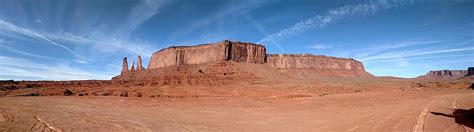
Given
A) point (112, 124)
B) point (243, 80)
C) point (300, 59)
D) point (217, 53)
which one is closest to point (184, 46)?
point (217, 53)

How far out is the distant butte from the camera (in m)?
60.8

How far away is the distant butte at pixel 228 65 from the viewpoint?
6075cm

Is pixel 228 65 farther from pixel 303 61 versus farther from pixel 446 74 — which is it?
pixel 446 74

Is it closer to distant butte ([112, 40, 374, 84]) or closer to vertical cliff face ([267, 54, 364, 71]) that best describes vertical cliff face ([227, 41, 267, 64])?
distant butte ([112, 40, 374, 84])

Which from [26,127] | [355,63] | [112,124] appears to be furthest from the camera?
[355,63]

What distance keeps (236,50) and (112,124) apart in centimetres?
7761

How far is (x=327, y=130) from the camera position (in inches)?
403

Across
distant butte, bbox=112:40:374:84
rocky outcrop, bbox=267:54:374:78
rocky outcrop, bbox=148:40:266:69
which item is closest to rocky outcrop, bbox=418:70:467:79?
distant butte, bbox=112:40:374:84

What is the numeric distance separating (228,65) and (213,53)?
64.7 ft

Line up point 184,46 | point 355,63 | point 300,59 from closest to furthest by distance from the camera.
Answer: point 184,46, point 300,59, point 355,63

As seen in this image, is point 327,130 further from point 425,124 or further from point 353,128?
point 425,124

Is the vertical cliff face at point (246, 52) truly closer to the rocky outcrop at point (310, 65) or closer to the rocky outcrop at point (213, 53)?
the rocky outcrop at point (213, 53)

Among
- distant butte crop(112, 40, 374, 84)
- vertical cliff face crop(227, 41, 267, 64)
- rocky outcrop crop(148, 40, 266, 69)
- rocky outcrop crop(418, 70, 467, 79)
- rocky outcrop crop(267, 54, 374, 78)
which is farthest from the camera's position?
rocky outcrop crop(418, 70, 467, 79)

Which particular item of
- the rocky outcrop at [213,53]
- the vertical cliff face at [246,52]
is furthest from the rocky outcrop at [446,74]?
the rocky outcrop at [213,53]
